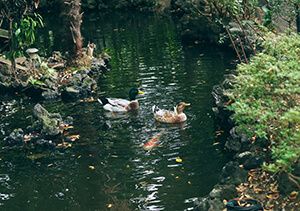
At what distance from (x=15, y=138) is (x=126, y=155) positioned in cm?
312

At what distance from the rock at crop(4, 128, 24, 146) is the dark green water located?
0.39m

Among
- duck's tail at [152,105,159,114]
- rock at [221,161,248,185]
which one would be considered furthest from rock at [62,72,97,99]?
rock at [221,161,248,185]

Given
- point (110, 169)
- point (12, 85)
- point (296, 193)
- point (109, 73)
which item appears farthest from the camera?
point (109, 73)

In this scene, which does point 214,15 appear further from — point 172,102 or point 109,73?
point 172,102

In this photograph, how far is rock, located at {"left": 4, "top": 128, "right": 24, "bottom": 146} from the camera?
568 inches

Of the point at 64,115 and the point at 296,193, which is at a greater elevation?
the point at 296,193

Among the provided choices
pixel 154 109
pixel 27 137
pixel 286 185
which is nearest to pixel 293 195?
pixel 286 185

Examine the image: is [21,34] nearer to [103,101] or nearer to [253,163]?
[103,101]

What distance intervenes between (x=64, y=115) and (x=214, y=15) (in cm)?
974

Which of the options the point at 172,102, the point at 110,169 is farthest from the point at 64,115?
the point at 110,169

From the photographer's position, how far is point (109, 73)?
21.0 metres

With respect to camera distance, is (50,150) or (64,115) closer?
(50,150)

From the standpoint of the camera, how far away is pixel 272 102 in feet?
30.4

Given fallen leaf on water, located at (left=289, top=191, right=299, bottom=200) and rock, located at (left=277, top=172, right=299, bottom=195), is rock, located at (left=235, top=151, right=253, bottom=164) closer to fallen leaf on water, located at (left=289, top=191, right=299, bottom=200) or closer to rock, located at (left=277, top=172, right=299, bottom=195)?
rock, located at (left=277, top=172, right=299, bottom=195)
